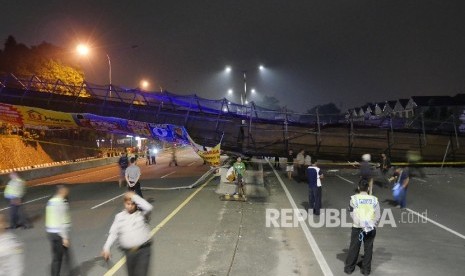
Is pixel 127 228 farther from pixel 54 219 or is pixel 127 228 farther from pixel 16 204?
pixel 16 204

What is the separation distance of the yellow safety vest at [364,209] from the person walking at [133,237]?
3.98m

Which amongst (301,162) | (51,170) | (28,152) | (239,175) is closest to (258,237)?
(239,175)

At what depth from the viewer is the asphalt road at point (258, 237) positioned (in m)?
8.24

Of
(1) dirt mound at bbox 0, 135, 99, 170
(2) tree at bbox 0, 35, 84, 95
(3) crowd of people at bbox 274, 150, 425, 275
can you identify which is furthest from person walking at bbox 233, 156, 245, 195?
(2) tree at bbox 0, 35, 84, 95

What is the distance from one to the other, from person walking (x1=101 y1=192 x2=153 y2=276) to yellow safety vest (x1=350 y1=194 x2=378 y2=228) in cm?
398

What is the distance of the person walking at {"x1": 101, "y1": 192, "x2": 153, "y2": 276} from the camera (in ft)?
18.9

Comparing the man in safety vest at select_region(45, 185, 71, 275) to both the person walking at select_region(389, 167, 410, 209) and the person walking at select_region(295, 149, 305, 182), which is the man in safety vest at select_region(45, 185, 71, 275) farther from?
the person walking at select_region(295, 149, 305, 182)

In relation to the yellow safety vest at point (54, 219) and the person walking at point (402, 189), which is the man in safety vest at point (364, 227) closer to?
the yellow safety vest at point (54, 219)

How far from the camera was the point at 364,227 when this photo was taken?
771 centimetres

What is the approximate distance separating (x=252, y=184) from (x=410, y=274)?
1343 centimetres

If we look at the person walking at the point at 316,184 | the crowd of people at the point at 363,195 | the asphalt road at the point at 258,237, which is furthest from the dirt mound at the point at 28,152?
the person walking at the point at 316,184

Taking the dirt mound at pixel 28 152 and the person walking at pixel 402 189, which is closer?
the person walking at pixel 402 189

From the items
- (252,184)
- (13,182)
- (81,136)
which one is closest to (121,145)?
(81,136)

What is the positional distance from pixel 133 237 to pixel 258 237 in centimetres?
542
